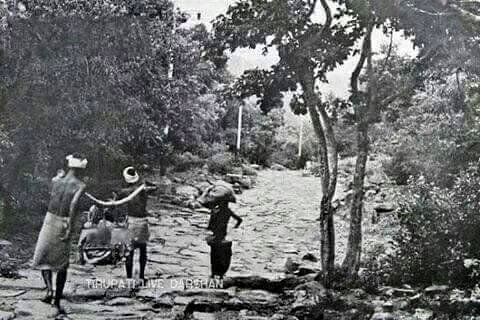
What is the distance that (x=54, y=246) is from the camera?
10.3 feet

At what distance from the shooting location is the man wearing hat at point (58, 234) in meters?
3.14

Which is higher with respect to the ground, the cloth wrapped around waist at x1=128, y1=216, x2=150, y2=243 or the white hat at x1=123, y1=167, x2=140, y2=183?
the white hat at x1=123, y1=167, x2=140, y2=183

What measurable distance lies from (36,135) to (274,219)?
1583mm

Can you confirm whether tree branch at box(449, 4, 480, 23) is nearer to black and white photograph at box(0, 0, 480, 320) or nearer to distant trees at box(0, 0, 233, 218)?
black and white photograph at box(0, 0, 480, 320)

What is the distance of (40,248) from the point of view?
124 inches

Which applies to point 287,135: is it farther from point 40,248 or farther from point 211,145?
point 40,248

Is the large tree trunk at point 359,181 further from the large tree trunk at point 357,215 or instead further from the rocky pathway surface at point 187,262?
the rocky pathway surface at point 187,262

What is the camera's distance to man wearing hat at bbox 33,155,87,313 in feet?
10.3

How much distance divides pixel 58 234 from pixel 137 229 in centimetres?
47

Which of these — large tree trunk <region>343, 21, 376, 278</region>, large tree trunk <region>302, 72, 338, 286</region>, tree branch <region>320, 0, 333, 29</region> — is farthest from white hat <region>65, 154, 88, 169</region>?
tree branch <region>320, 0, 333, 29</region>

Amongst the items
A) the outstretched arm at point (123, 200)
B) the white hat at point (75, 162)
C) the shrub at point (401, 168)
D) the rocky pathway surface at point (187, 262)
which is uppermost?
the shrub at point (401, 168)

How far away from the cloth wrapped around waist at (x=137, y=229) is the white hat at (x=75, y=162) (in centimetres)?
43

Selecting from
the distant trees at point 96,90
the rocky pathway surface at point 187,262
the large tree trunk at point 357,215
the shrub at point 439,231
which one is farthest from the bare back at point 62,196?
the shrub at point 439,231

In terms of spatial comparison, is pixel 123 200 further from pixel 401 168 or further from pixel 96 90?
pixel 401 168
